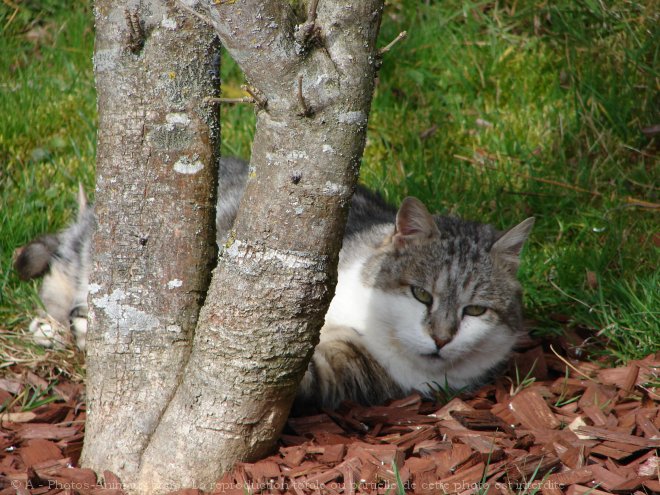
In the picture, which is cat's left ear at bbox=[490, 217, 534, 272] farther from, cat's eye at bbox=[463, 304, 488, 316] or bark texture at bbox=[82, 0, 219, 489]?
bark texture at bbox=[82, 0, 219, 489]

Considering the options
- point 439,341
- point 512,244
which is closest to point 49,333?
point 439,341

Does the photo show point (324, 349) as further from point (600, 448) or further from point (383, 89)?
point (383, 89)

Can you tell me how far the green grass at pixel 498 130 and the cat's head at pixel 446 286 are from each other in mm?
418

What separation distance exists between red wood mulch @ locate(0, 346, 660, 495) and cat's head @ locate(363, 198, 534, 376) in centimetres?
21

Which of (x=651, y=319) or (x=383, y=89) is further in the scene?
(x=383, y=89)

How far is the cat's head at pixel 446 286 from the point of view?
9.74 ft

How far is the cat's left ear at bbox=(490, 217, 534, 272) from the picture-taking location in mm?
3076

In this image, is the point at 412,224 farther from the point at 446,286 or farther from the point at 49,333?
the point at 49,333

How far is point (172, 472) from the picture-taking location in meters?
2.25

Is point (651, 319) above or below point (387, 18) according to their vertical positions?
below

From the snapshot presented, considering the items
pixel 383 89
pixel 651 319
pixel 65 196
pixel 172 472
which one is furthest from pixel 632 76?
pixel 172 472

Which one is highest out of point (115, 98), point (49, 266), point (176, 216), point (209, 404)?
point (115, 98)

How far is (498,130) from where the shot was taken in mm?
4520

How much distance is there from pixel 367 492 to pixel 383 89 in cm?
310
